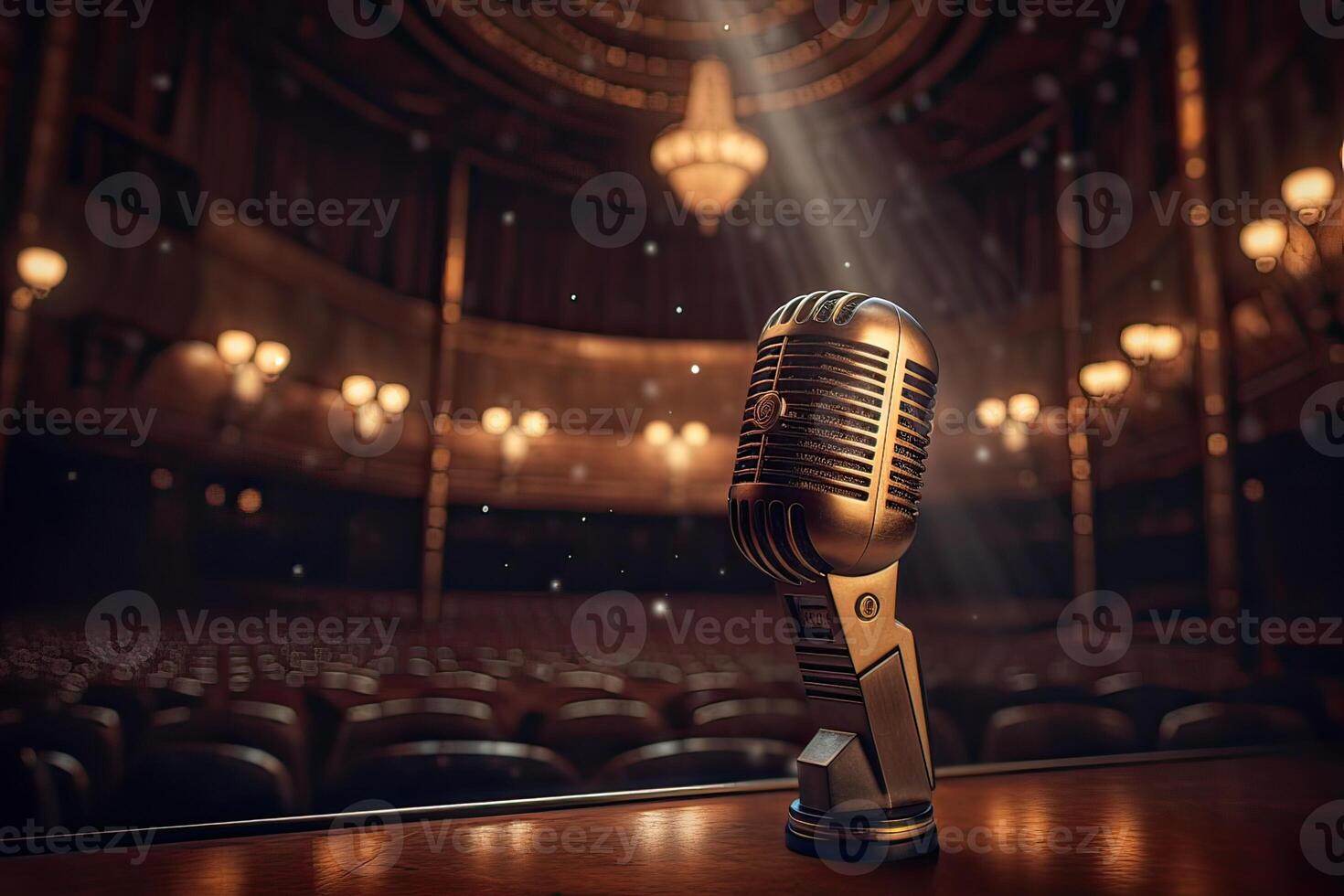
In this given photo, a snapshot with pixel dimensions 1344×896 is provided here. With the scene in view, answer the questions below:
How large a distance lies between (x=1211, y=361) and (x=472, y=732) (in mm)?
4839

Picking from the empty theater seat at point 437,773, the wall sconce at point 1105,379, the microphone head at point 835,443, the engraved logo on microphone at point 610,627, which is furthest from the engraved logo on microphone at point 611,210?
the microphone head at point 835,443

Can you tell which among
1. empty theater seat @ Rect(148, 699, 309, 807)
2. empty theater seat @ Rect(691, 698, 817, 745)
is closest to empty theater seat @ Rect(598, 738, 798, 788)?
empty theater seat @ Rect(691, 698, 817, 745)

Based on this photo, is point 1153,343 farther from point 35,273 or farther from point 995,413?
point 35,273

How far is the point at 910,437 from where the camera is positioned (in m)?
0.80

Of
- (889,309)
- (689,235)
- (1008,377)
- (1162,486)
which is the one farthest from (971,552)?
(889,309)

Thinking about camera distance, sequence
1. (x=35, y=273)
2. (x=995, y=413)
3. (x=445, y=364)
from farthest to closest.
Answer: (x=445, y=364)
(x=995, y=413)
(x=35, y=273)

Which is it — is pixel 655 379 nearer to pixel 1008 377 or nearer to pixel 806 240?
pixel 806 240

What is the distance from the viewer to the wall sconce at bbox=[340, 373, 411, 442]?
8.07 meters

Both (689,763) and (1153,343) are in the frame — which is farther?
(1153,343)

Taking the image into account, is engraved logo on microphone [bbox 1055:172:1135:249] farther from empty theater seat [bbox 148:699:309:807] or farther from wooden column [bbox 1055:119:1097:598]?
empty theater seat [bbox 148:699:309:807]

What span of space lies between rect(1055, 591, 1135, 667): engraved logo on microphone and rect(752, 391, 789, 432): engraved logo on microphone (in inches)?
254

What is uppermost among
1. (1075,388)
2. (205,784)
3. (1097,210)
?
(1097,210)

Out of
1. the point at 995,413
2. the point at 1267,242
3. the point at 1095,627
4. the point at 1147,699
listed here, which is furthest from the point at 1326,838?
the point at 995,413

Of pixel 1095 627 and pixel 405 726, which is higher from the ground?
pixel 1095 627
